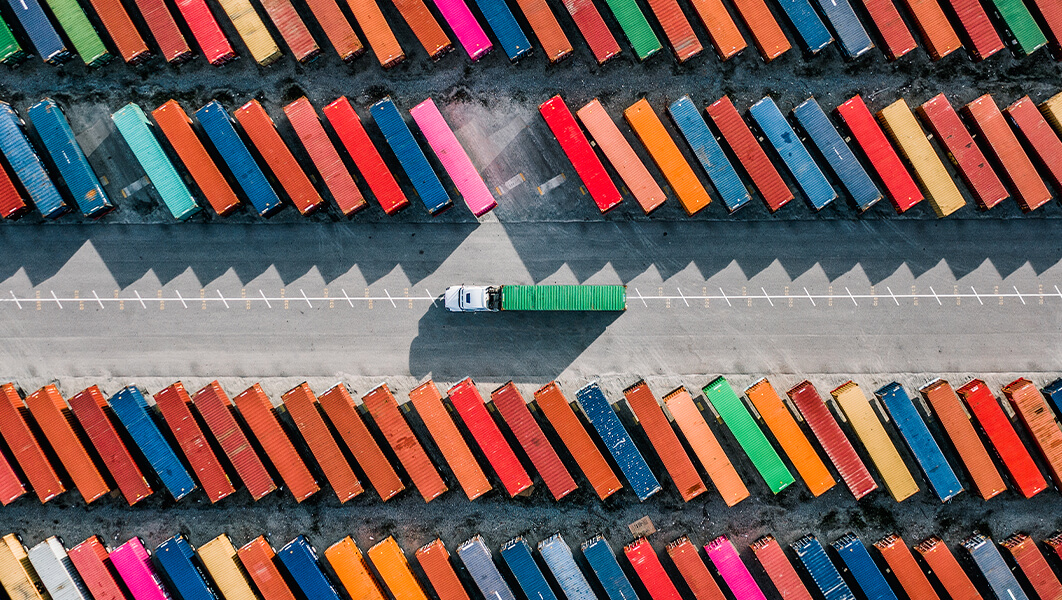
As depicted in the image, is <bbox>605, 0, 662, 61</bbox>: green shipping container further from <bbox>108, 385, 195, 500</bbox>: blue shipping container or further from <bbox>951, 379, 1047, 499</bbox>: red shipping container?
<bbox>108, 385, 195, 500</bbox>: blue shipping container

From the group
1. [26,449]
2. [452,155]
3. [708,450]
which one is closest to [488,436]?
[708,450]

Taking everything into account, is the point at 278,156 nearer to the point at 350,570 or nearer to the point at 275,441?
the point at 275,441

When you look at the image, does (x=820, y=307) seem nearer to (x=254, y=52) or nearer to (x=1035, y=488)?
(x=1035, y=488)

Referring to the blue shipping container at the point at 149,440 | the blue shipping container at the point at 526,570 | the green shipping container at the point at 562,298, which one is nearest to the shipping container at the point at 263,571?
the blue shipping container at the point at 149,440

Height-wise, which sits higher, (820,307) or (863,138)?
(863,138)

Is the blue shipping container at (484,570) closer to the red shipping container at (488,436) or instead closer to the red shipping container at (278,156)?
the red shipping container at (488,436)

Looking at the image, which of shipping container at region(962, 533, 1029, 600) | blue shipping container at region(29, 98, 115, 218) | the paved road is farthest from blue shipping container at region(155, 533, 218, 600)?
shipping container at region(962, 533, 1029, 600)

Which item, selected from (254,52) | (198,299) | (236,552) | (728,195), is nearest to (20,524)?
(236,552)
